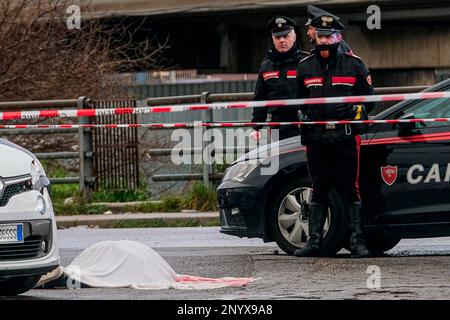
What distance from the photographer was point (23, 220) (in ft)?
28.8

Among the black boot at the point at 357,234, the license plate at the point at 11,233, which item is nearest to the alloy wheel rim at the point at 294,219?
the black boot at the point at 357,234

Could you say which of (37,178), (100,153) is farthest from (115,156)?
(37,178)

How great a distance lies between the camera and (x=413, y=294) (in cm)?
884

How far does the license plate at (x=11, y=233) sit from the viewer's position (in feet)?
28.4

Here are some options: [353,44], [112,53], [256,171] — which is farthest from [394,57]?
[256,171]

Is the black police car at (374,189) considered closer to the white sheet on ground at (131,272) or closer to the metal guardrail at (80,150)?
the white sheet on ground at (131,272)

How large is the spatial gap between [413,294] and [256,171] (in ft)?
10.6

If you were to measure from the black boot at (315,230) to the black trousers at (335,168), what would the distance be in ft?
0.24

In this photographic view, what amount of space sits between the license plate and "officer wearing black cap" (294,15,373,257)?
3279 millimetres

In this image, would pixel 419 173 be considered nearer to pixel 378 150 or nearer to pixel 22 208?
pixel 378 150

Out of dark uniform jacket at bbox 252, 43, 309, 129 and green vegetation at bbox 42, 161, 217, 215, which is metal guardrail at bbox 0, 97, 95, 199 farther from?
dark uniform jacket at bbox 252, 43, 309, 129

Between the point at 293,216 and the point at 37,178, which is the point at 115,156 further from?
the point at 37,178

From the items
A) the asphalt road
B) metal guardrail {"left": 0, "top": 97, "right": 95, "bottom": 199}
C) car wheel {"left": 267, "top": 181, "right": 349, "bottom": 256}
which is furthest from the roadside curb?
car wheel {"left": 267, "top": 181, "right": 349, "bottom": 256}

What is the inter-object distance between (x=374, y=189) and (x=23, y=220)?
3.59 meters
